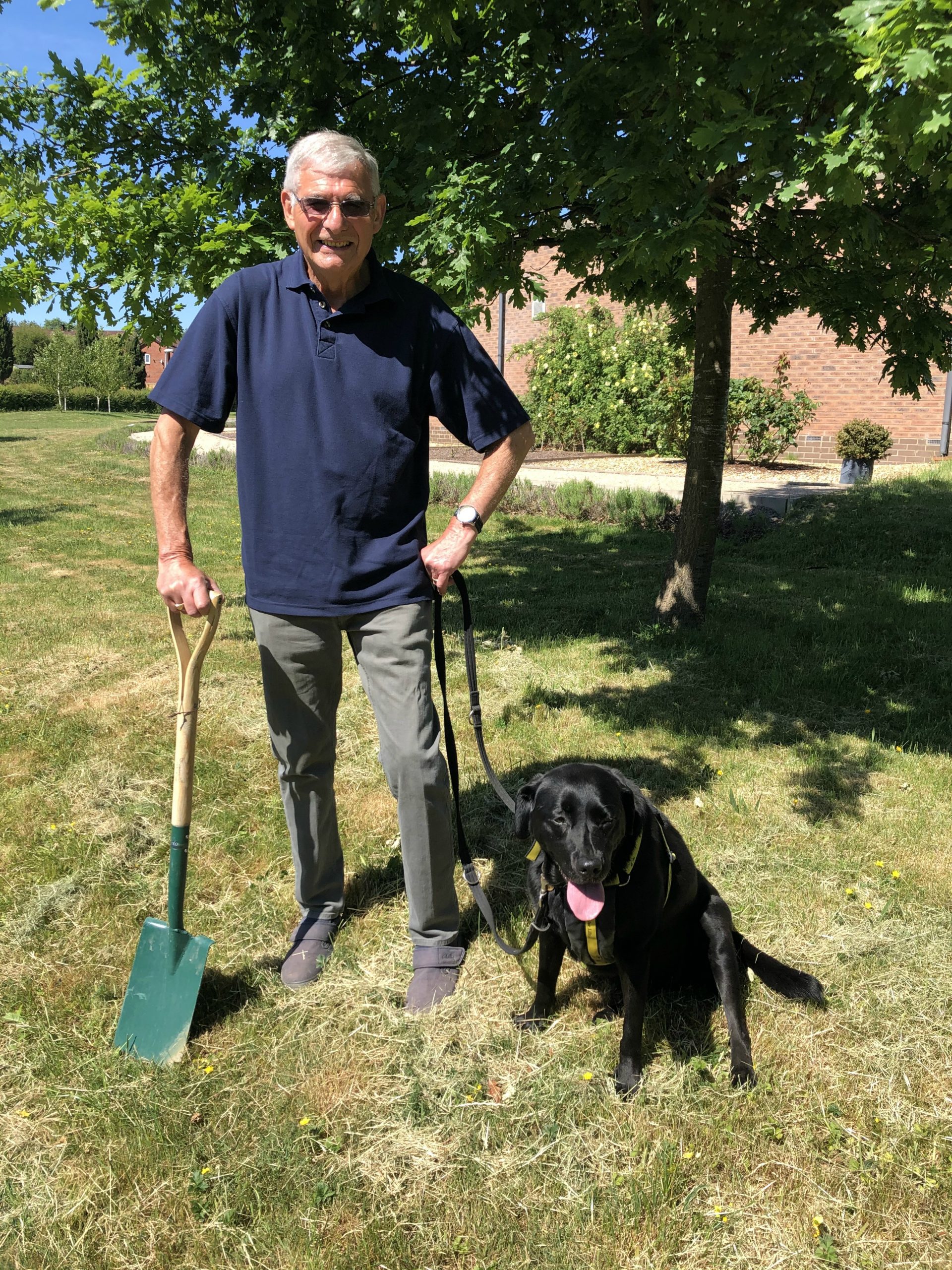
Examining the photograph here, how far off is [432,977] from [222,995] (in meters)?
0.67

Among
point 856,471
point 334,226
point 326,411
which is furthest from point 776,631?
point 856,471

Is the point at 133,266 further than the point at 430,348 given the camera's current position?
Yes

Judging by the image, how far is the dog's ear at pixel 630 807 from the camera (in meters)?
2.45

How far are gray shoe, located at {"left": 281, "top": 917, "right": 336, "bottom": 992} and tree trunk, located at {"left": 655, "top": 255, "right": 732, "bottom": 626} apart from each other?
14.4 feet

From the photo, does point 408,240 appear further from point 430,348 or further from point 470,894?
point 470,894

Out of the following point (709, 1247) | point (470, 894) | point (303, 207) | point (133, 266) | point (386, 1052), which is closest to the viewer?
point (709, 1247)

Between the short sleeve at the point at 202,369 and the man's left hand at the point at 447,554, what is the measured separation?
2.37 feet

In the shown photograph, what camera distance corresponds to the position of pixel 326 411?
8.50ft

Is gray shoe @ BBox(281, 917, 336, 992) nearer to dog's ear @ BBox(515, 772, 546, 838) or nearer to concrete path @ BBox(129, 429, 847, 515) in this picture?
dog's ear @ BBox(515, 772, 546, 838)

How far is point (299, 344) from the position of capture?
102 inches

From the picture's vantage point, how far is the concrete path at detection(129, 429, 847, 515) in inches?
421

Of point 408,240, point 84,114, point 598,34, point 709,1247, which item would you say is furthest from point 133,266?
point 709,1247

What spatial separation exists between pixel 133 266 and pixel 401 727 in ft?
13.8

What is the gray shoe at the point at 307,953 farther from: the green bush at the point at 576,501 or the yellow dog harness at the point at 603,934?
the green bush at the point at 576,501
